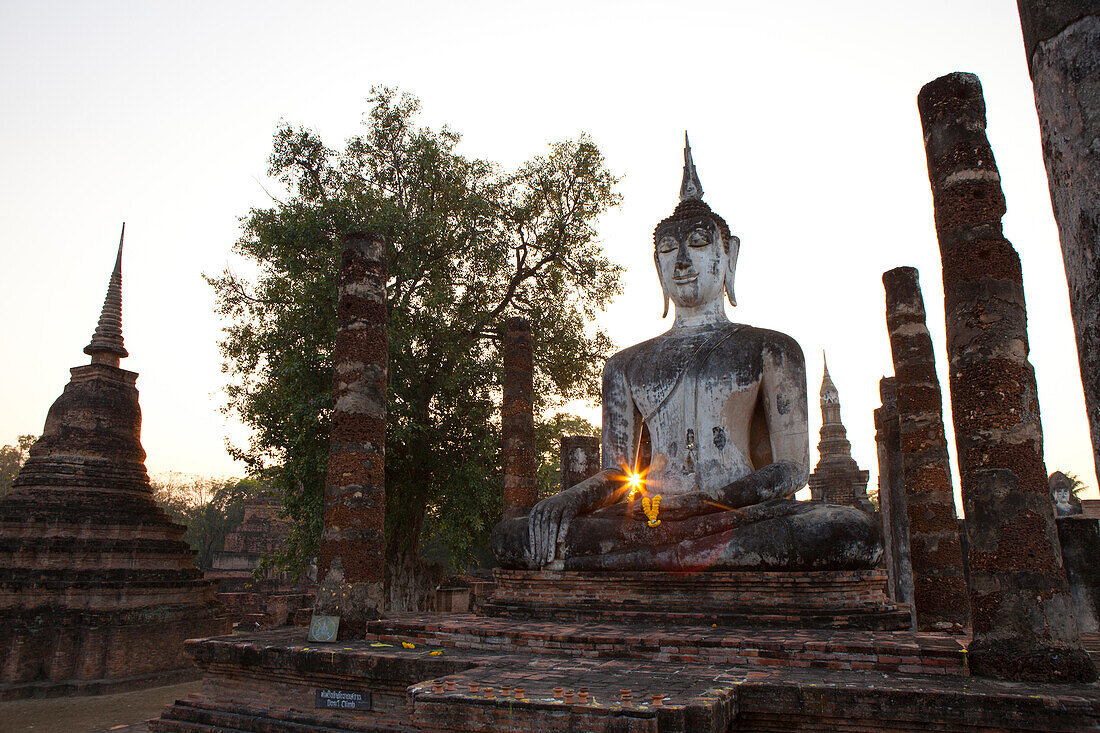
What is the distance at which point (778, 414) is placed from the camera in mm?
8031

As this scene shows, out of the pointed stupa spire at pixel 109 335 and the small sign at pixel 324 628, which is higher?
the pointed stupa spire at pixel 109 335

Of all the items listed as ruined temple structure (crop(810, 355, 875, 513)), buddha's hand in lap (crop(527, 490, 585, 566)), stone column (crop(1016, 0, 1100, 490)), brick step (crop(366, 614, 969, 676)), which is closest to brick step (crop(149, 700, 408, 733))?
brick step (crop(366, 614, 969, 676))

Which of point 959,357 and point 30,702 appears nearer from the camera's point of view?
point 959,357

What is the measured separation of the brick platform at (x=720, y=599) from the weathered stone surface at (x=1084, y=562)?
91.7 inches

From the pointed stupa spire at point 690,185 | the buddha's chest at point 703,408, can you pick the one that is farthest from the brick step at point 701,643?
the pointed stupa spire at point 690,185

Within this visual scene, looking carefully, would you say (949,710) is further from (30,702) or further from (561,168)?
(561,168)

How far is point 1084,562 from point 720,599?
3.94 meters

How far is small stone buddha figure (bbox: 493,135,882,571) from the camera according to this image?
21.9ft

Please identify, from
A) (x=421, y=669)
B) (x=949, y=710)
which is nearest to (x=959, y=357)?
(x=949, y=710)

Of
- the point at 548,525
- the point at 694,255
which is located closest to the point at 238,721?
the point at 548,525

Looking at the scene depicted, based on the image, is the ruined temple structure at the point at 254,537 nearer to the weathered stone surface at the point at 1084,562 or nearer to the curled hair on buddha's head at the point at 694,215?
the curled hair on buddha's head at the point at 694,215

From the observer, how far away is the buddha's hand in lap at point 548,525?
296 inches

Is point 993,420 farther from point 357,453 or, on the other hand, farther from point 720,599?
point 357,453

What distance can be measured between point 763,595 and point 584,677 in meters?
2.54
